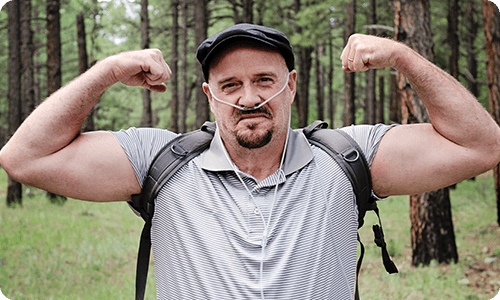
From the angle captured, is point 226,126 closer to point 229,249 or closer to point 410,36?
point 229,249

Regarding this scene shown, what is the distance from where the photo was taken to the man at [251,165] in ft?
7.04

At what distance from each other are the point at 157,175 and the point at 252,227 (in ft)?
2.07

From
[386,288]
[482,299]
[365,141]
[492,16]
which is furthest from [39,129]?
[492,16]

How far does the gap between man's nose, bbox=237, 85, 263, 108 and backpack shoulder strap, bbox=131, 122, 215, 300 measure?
38 cm

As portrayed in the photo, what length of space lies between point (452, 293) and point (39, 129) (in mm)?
5699

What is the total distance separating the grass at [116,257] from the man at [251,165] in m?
3.95

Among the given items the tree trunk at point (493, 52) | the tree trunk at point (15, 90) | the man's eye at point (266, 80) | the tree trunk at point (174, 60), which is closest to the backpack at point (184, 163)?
the man's eye at point (266, 80)

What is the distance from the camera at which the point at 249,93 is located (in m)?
2.35

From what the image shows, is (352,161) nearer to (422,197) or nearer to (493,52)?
(422,197)

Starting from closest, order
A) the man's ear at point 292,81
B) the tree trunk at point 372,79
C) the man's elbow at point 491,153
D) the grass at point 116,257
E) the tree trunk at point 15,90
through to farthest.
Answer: the man's elbow at point 491,153
the man's ear at point 292,81
the grass at point 116,257
the tree trunk at point 15,90
the tree trunk at point 372,79

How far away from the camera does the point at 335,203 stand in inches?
89.4

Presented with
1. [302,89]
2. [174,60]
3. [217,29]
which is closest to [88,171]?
[174,60]

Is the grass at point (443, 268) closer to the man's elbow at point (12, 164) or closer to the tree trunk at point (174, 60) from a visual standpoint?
the man's elbow at point (12, 164)

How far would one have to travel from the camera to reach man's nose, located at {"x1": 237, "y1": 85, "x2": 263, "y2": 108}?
2330 millimetres
